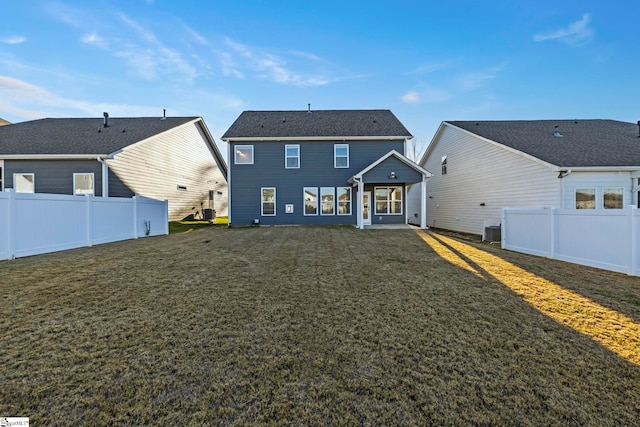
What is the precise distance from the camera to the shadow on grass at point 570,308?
272 cm

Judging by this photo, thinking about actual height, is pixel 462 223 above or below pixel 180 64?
below

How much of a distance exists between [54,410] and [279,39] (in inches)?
646

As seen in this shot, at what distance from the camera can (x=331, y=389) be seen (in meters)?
1.98

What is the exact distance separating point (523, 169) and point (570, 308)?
9863mm

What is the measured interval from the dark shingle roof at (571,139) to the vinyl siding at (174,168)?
17.5 metres

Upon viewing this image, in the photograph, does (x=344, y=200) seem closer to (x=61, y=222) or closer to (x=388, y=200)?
(x=388, y=200)

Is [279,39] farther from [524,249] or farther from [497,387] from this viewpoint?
[497,387]

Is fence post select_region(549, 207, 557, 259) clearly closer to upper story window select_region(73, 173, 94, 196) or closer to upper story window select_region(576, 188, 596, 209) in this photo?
upper story window select_region(576, 188, 596, 209)

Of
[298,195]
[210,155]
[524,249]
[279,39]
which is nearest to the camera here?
[524,249]

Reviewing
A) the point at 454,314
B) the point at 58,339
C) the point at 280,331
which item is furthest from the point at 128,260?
the point at 454,314

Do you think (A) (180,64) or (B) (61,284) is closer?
(B) (61,284)

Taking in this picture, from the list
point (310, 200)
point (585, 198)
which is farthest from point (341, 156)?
point (585, 198)

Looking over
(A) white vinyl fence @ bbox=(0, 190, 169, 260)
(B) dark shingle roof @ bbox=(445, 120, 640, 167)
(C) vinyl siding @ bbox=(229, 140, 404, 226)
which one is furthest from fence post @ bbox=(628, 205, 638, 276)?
(A) white vinyl fence @ bbox=(0, 190, 169, 260)

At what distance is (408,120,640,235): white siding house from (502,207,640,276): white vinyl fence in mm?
3588
